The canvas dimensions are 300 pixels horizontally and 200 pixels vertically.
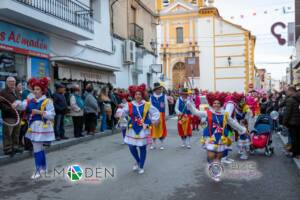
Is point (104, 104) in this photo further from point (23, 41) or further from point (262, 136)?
point (262, 136)

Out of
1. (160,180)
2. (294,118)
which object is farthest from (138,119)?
(294,118)

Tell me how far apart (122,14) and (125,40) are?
1.63 m

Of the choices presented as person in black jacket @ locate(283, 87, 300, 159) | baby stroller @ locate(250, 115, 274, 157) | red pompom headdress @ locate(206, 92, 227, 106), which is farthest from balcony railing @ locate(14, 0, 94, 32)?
person in black jacket @ locate(283, 87, 300, 159)

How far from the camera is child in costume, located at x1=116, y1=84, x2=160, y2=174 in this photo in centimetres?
738

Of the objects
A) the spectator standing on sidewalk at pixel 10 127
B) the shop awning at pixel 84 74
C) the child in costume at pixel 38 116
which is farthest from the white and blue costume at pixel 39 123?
the shop awning at pixel 84 74

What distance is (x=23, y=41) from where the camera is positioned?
1354 cm

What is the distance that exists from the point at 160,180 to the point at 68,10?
11.1 metres

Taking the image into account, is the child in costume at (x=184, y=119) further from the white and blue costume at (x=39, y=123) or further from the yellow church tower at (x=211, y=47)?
the yellow church tower at (x=211, y=47)

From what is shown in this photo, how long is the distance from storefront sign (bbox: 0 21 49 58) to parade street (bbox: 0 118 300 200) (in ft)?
15.5

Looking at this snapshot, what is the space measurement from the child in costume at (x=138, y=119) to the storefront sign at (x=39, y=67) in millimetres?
7753

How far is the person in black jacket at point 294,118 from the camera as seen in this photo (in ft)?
28.8

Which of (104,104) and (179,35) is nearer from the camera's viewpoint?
(104,104)

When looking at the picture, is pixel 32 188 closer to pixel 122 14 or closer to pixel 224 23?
pixel 122 14

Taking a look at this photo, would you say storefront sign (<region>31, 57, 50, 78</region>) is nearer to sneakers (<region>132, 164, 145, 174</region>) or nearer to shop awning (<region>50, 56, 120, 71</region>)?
shop awning (<region>50, 56, 120, 71</region>)
